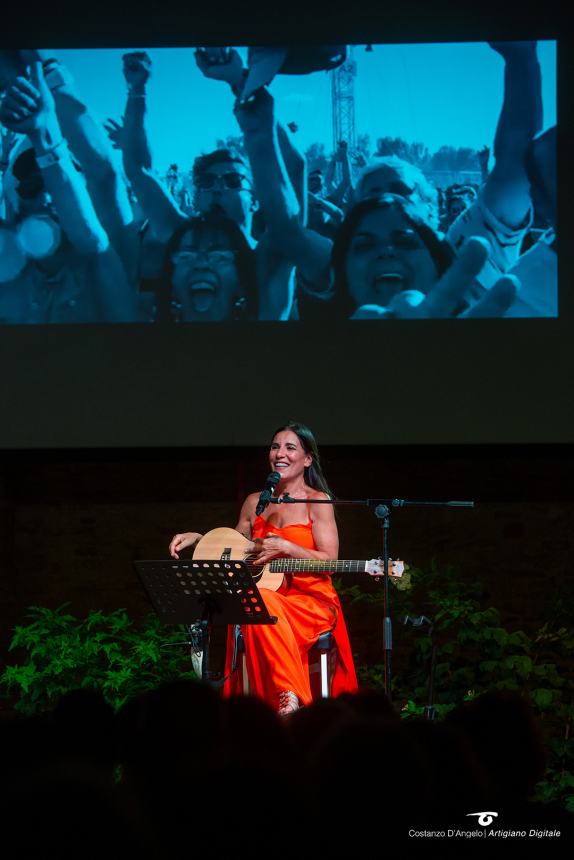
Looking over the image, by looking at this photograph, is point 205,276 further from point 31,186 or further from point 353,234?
point 31,186

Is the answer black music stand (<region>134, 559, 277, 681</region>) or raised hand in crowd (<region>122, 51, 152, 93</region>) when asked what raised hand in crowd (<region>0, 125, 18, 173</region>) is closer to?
raised hand in crowd (<region>122, 51, 152, 93</region>)

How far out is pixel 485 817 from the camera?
125 centimetres

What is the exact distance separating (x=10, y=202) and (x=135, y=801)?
18.2 ft

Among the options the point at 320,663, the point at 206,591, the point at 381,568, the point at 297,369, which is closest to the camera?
the point at 206,591

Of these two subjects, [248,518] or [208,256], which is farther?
[208,256]

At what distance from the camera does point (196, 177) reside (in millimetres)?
6023

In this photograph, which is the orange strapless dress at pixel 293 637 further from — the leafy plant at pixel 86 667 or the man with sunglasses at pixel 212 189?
the man with sunglasses at pixel 212 189

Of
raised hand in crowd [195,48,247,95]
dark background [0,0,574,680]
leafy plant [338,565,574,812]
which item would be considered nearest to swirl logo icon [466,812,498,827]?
leafy plant [338,565,574,812]

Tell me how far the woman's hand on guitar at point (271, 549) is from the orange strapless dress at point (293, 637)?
0.17m

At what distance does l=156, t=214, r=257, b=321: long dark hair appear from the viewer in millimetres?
6031

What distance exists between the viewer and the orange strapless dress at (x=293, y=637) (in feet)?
14.2

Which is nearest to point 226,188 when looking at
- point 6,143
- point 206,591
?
point 6,143

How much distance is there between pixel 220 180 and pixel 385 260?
3.59 ft

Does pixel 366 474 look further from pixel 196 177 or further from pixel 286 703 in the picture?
pixel 286 703
